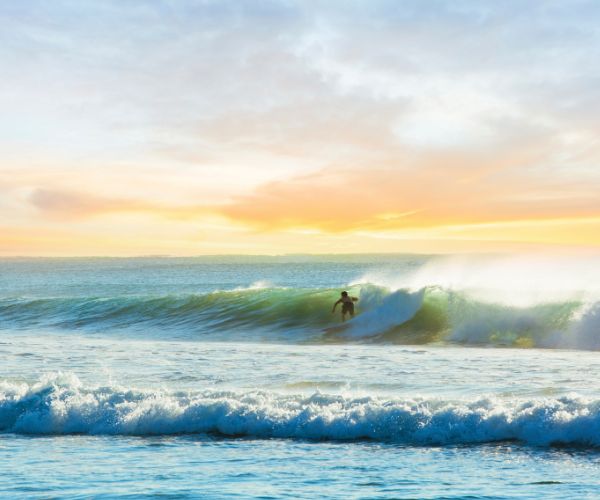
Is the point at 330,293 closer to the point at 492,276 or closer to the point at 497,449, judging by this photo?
the point at 492,276

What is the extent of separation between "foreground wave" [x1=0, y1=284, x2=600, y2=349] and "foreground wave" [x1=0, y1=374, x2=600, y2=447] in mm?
12366

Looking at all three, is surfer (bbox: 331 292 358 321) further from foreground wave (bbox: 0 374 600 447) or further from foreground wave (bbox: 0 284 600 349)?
foreground wave (bbox: 0 374 600 447)

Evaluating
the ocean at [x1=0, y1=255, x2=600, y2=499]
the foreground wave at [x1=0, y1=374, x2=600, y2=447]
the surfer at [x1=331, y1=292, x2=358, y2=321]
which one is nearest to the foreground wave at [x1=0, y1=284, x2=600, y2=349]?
the ocean at [x1=0, y1=255, x2=600, y2=499]

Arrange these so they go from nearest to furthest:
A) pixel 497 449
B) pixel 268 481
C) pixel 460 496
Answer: pixel 460 496, pixel 268 481, pixel 497 449

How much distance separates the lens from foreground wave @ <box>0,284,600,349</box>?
24625 mm

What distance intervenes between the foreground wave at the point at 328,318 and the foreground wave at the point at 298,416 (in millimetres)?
12366

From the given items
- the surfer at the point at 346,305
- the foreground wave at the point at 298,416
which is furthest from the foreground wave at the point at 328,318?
the foreground wave at the point at 298,416

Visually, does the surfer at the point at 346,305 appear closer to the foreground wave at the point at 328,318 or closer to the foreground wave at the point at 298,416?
the foreground wave at the point at 328,318

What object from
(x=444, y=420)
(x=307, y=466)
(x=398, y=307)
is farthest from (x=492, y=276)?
(x=307, y=466)

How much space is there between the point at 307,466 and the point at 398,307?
19.7 m

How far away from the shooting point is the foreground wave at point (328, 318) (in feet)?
80.8

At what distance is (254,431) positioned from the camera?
11.8m

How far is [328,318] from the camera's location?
29859 mm

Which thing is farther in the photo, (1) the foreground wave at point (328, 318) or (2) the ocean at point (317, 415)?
(1) the foreground wave at point (328, 318)
